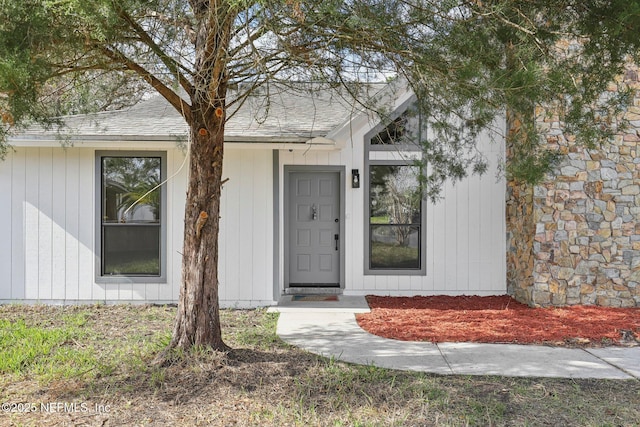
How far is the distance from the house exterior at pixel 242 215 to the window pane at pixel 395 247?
0.7 inches

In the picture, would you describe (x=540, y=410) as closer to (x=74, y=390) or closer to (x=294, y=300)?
(x=74, y=390)

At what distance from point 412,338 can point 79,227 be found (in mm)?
5372

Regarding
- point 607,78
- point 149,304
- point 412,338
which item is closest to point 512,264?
point 412,338

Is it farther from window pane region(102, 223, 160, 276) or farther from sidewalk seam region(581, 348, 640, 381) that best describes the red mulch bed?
window pane region(102, 223, 160, 276)

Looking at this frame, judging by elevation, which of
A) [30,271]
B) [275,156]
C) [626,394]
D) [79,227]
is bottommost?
[626,394]

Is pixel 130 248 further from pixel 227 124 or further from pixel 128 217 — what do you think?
pixel 227 124

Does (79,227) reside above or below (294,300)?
above

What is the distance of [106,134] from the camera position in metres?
7.40

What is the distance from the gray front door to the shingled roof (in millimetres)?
978

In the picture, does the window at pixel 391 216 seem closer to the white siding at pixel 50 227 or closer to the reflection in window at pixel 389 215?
the reflection in window at pixel 389 215

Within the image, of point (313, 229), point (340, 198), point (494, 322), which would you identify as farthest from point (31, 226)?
point (494, 322)

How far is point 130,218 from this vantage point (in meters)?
7.91

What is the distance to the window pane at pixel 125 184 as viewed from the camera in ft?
25.8

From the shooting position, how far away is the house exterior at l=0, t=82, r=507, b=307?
305 inches
